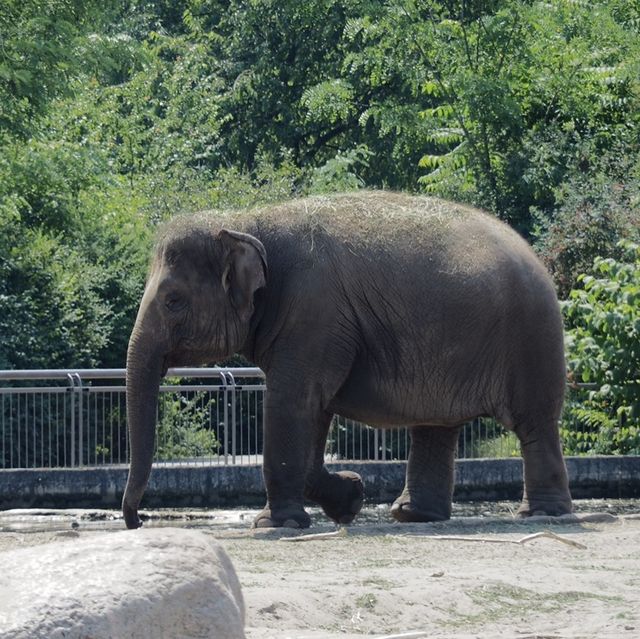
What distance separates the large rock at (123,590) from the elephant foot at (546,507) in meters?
7.24

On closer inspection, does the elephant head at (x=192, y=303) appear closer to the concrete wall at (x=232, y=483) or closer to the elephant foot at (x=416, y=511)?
the elephant foot at (x=416, y=511)

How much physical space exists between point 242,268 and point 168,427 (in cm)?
576

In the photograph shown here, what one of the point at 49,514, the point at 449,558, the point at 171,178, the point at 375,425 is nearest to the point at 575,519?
the point at 375,425

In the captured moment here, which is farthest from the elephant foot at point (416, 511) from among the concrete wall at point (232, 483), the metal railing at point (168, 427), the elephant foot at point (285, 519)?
the metal railing at point (168, 427)

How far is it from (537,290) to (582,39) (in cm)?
1567

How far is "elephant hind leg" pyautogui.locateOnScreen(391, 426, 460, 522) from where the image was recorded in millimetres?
13789

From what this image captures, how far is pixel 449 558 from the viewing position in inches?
415

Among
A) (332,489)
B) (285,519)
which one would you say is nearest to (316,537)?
(285,519)

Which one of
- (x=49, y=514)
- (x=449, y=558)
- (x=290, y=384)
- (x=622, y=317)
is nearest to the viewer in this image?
(x=449, y=558)

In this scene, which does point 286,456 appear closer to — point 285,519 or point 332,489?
point 285,519

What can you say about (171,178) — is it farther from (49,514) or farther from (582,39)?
(49,514)

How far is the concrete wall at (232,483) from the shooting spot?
16562 mm

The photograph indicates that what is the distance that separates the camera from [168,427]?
60.9 ft

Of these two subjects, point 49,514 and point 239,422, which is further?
point 239,422
